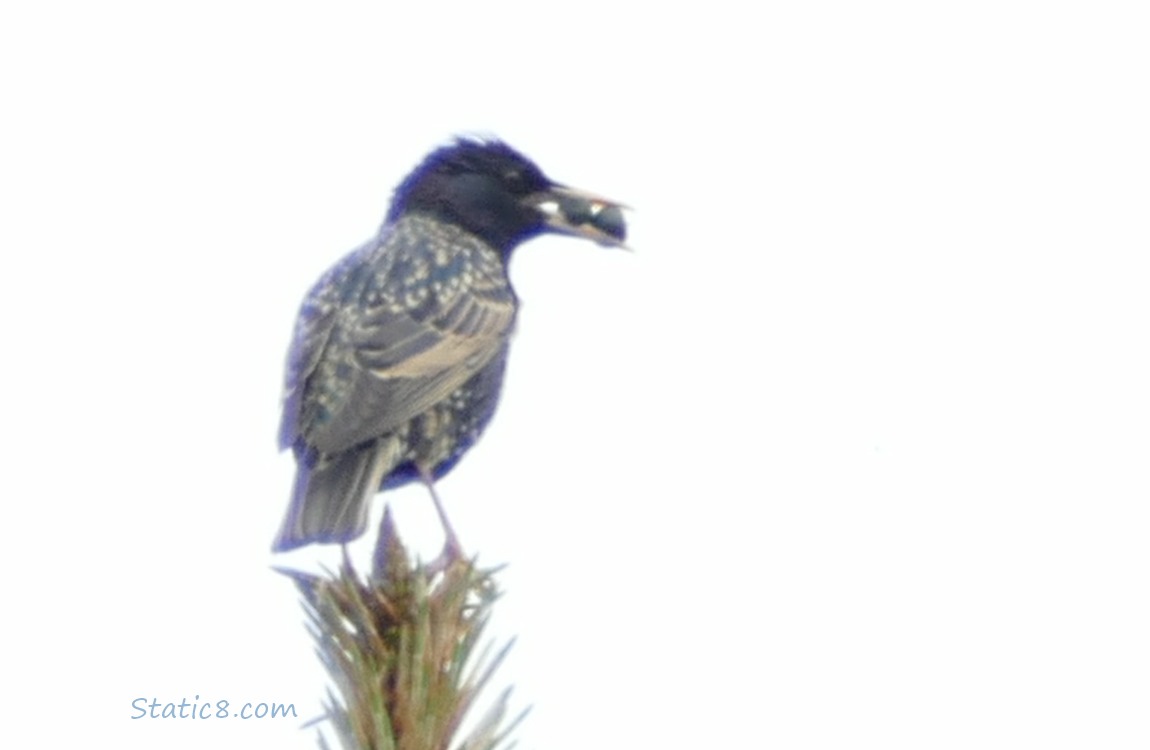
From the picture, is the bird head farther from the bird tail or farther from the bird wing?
the bird tail

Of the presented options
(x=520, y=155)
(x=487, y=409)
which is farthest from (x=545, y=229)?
(x=487, y=409)

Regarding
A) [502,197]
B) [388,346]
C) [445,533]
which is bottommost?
[445,533]

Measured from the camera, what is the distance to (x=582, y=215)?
251 inches

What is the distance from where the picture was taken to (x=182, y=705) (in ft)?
14.7

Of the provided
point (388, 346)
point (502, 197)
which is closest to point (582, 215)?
point (502, 197)

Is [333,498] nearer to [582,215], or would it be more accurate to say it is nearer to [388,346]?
[388,346]

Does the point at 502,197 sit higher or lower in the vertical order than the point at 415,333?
higher

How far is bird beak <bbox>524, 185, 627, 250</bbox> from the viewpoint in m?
6.21

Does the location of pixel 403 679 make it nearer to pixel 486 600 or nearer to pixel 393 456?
pixel 486 600

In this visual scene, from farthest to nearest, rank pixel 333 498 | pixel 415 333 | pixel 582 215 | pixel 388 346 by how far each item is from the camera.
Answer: pixel 582 215 < pixel 415 333 < pixel 388 346 < pixel 333 498

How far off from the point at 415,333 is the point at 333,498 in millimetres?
1017

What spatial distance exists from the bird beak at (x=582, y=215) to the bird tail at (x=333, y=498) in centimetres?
132

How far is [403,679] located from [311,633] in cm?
25

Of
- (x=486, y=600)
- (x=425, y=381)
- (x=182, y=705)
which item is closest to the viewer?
(x=486, y=600)
